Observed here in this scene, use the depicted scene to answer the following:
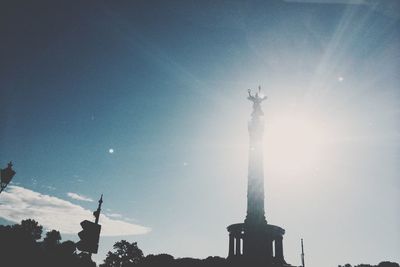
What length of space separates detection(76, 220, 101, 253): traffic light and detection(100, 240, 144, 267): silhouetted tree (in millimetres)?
63613

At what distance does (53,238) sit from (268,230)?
61.9 meters

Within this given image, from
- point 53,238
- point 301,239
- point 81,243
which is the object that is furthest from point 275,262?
point 53,238

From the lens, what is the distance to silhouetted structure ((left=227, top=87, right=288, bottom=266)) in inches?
1018

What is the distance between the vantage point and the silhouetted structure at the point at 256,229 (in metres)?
25.9

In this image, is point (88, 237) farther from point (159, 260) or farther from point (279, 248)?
point (159, 260)

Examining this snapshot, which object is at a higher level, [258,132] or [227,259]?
[258,132]

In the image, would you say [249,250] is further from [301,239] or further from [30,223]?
[30,223]

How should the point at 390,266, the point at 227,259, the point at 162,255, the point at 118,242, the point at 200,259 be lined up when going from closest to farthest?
the point at 227,259 < the point at 200,259 < the point at 162,255 < the point at 390,266 < the point at 118,242

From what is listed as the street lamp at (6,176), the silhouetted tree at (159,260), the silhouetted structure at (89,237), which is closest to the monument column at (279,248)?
the silhouetted tree at (159,260)

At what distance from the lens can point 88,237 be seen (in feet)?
18.2

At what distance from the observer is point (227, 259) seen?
27797mm

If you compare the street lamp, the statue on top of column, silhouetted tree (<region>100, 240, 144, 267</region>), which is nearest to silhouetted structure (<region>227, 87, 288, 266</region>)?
the statue on top of column

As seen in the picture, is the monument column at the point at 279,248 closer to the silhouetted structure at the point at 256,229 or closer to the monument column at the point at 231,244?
the silhouetted structure at the point at 256,229

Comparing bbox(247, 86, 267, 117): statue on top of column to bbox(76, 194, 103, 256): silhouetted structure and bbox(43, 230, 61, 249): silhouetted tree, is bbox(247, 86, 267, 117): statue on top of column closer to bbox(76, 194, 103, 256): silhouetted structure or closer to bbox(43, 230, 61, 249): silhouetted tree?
bbox(76, 194, 103, 256): silhouetted structure
